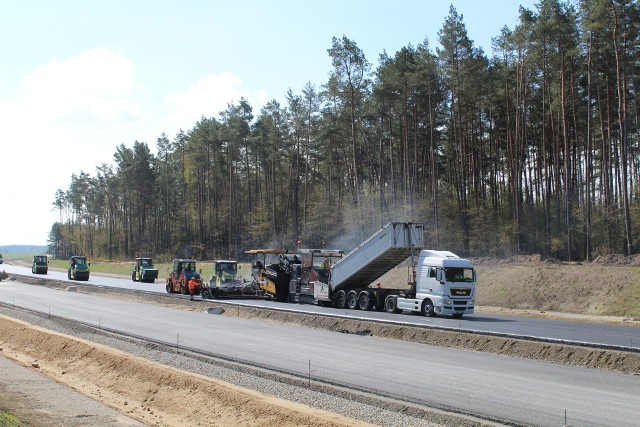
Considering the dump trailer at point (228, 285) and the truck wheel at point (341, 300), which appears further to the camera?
the dump trailer at point (228, 285)

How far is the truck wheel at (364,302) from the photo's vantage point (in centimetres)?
3328

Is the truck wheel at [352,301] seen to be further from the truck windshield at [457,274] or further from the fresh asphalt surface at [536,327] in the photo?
the truck windshield at [457,274]

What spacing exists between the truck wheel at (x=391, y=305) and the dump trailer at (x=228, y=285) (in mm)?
10073

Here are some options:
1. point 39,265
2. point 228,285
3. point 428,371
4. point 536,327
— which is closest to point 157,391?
point 428,371

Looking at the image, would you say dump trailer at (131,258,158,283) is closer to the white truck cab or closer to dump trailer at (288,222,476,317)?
dump trailer at (288,222,476,317)

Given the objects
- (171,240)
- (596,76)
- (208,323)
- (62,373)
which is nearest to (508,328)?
(208,323)

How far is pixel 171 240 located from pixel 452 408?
109m

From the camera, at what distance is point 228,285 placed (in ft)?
131

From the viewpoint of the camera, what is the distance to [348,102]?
62219 millimetres

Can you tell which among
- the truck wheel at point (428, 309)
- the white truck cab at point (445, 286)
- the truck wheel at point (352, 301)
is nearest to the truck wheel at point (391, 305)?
the white truck cab at point (445, 286)

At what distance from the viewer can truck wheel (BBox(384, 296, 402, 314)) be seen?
105 feet

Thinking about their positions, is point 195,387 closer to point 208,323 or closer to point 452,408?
point 452,408

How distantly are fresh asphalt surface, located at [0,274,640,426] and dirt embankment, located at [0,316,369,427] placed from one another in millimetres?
2920

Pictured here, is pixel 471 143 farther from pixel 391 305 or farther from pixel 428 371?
pixel 428 371
